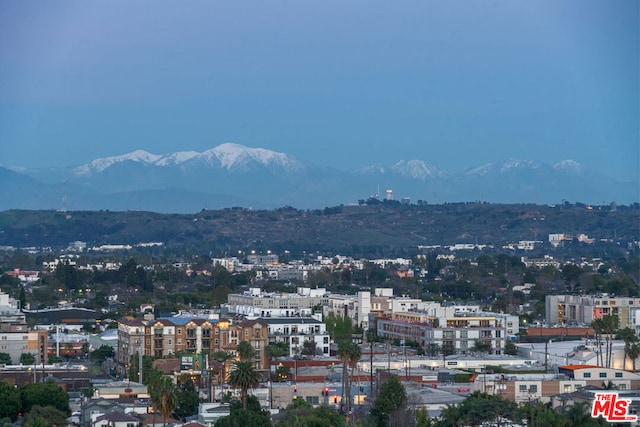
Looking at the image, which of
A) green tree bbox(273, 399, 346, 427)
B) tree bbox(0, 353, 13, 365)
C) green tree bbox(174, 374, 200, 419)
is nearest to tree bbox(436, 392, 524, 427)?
green tree bbox(273, 399, 346, 427)

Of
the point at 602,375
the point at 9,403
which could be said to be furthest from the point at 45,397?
the point at 602,375

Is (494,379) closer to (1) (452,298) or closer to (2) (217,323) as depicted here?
(2) (217,323)

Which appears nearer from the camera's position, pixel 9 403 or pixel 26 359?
pixel 9 403

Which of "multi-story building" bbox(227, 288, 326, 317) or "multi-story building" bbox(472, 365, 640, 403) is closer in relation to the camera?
"multi-story building" bbox(472, 365, 640, 403)

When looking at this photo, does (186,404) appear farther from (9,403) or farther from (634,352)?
(634,352)

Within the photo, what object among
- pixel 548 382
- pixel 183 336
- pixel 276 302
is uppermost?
pixel 276 302

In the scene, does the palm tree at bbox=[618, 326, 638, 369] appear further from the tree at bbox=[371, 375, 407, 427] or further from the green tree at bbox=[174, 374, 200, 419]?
the green tree at bbox=[174, 374, 200, 419]
